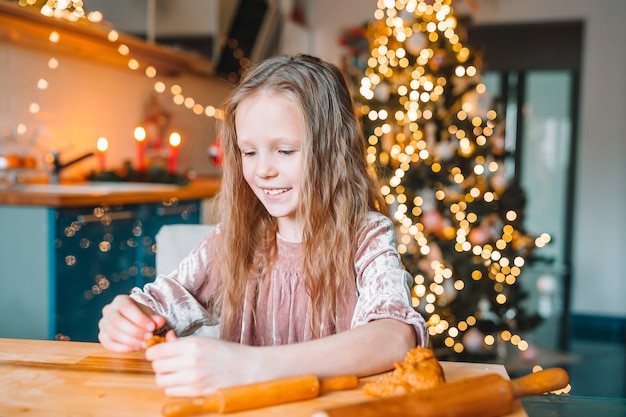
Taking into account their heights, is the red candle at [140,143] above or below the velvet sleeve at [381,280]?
above

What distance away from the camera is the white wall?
470 centimetres

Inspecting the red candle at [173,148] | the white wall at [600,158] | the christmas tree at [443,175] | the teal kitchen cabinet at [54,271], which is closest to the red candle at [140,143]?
the red candle at [173,148]

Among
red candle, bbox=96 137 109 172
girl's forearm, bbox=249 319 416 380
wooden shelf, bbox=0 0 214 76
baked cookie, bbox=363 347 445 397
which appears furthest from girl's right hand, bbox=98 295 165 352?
red candle, bbox=96 137 109 172

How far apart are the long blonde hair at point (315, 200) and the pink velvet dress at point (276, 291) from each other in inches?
0.9

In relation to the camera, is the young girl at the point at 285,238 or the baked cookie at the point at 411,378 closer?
the baked cookie at the point at 411,378

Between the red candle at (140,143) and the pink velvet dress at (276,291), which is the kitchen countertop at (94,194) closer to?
the red candle at (140,143)

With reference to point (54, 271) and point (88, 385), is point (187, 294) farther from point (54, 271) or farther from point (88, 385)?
point (54, 271)

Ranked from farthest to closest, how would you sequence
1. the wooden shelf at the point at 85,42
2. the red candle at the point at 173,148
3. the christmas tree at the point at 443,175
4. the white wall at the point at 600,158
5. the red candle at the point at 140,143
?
the white wall at the point at 600,158
the red candle at the point at 173,148
the red candle at the point at 140,143
the christmas tree at the point at 443,175
the wooden shelf at the point at 85,42

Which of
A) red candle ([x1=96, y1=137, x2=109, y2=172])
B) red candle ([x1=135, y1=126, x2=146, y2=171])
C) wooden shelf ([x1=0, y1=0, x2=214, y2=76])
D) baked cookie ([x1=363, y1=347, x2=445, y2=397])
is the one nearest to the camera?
baked cookie ([x1=363, y1=347, x2=445, y2=397])

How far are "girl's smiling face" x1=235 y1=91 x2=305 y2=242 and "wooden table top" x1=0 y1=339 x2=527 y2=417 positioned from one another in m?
0.38

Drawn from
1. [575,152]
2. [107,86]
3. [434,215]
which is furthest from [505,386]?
[575,152]

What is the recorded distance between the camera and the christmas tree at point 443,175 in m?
2.93

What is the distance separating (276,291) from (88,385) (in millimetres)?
535

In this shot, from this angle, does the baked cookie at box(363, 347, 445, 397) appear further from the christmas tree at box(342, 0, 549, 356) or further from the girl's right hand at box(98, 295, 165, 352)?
the christmas tree at box(342, 0, 549, 356)
